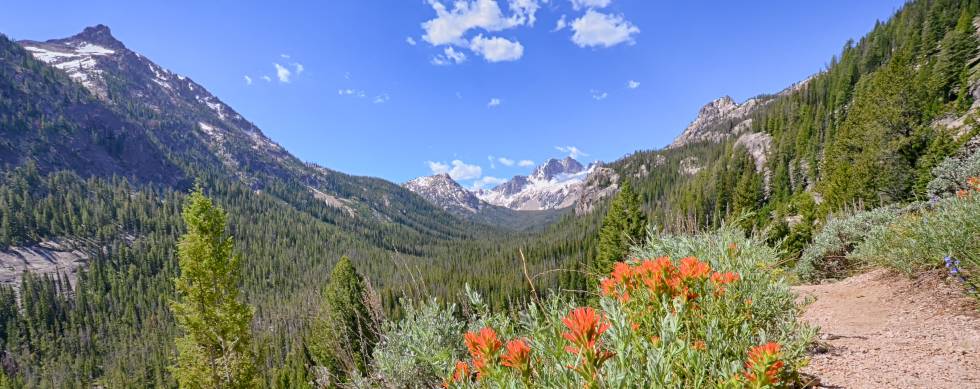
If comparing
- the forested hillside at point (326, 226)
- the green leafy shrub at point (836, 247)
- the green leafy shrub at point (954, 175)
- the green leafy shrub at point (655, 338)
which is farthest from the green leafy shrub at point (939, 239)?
the green leafy shrub at point (954, 175)

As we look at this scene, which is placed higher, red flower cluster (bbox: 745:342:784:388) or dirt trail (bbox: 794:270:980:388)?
red flower cluster (bbox: 745:342:784:388)

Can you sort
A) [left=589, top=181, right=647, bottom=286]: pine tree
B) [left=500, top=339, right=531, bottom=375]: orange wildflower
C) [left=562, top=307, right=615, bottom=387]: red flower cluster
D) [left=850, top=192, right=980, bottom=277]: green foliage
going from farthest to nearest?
1. [left=589, top=181, right=647, bottom=286]: pine tree
2. [left=850, top=192, right=980, bottom=277]: green foliage
3. [left=500, top=339, right=531, bottom=375]: orange wildflower
4. [left=562, top=307, right=615, bottom=387]: red flower cluster

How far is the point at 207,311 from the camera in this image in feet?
31.9

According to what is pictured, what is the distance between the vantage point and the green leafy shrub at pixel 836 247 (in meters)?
8.77

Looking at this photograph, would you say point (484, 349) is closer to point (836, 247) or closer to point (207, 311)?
point (207, 311)

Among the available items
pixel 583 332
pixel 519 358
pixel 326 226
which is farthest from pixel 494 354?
pixel 326 226

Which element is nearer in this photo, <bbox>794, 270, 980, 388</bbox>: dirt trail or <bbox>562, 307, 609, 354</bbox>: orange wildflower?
<bbox>562, 307, 609, 354</bbox>: orange wildflower

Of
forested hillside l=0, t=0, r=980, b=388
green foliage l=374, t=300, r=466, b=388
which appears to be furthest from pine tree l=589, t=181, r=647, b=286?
green foliage l=374, t=300, r=466, b=388

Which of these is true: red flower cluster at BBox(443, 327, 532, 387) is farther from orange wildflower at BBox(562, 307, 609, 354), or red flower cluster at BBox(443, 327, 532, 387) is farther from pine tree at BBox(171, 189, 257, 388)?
pine tree at BBox(171, 189, 257, 388)

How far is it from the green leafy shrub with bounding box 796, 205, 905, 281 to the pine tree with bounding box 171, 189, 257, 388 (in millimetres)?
14658

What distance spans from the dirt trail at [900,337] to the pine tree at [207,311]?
1168 cm

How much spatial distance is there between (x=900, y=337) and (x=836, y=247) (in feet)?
21.8

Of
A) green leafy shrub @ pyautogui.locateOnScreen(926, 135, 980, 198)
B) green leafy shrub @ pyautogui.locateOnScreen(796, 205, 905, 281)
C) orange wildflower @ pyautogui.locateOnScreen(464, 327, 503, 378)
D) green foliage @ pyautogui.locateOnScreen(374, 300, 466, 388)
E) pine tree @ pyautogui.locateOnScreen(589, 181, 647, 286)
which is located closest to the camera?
orange wildflower @ pyautogui.locateOnScreen(464, 327, 503, 378)

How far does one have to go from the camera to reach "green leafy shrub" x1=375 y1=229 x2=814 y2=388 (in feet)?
4.79
